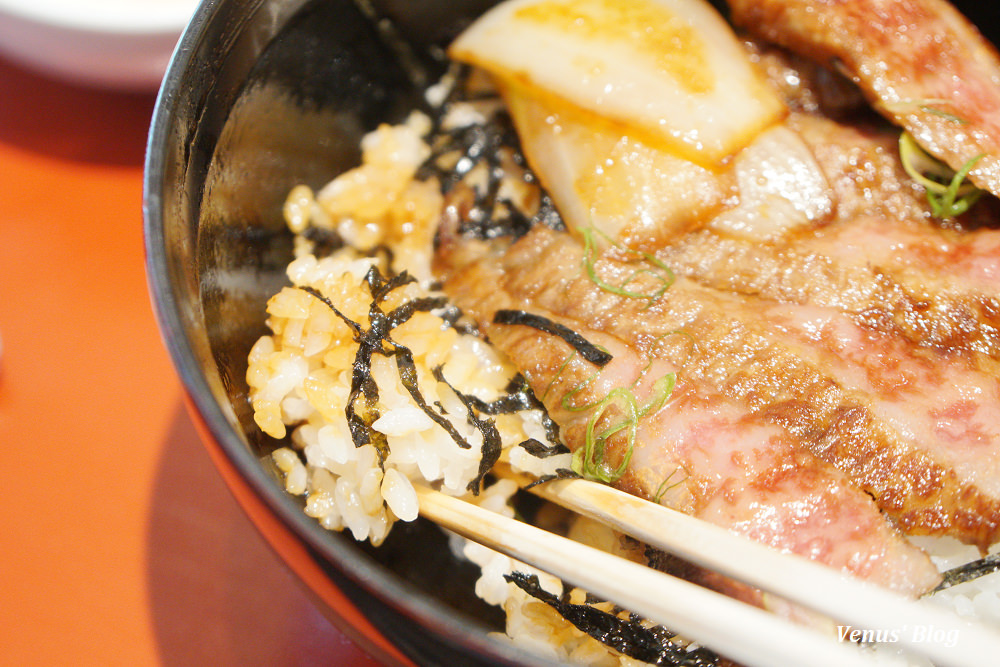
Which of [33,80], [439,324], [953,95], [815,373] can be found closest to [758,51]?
Answer: [953,95]

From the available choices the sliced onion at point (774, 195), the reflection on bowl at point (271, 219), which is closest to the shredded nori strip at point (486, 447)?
the reflection on bowl at point (271, 219)

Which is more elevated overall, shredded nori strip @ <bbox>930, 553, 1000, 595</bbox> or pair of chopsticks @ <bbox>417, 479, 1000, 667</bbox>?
pair of chopsticks @ <bbox>417, 479, 1000, 667</bbox>

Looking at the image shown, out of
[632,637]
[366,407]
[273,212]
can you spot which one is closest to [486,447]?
[366,407]

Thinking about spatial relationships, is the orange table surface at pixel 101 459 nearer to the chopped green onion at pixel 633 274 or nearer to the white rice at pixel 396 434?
the white rice at pixel 396 434

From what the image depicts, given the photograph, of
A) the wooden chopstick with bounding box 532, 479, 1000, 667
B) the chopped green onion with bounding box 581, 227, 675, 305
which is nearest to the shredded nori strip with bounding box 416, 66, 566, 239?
the chopped green onion with bounding box 581, 227, 675, 305

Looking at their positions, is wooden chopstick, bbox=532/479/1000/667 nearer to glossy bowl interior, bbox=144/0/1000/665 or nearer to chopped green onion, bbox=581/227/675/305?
glossy bowl interior, bbox=144/0/1000/665

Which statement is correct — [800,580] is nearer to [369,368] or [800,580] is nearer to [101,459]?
[369,368]
